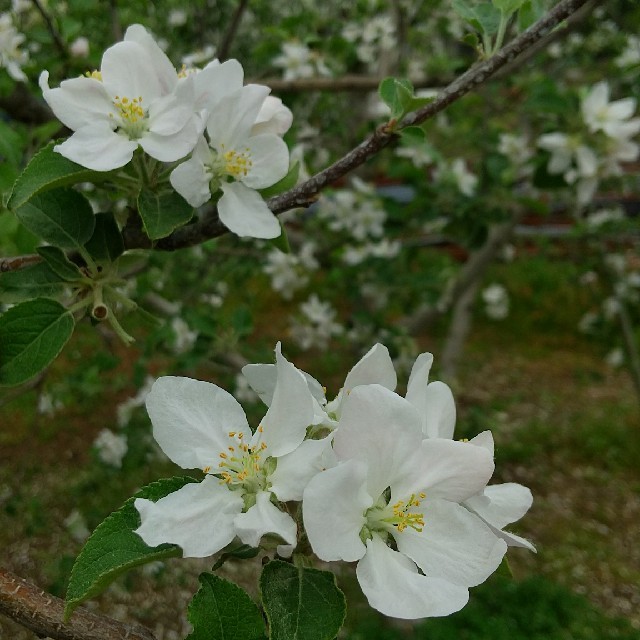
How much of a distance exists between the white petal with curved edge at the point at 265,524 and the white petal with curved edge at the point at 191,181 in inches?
14.0

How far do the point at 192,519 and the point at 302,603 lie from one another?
0.12 metres

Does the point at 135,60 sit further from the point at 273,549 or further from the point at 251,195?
the point at 273,549

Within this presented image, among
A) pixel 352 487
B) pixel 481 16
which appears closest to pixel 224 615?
pixel 352 487

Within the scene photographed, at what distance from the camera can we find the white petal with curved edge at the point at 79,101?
808 millimetres

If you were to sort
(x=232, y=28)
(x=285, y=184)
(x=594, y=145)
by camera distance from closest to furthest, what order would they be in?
(x=285, y=184) → (x=594, y=145) → (x=232, y=28)

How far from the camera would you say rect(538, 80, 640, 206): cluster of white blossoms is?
1764mm

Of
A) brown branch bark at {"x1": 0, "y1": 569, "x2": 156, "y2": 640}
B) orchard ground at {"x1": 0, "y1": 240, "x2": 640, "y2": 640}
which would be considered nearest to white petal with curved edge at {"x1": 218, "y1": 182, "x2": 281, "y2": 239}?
brown branch bark at {"x1": 0, "y1": 569, "x2": 156, "y2": 640}

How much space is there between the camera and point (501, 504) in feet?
2.39

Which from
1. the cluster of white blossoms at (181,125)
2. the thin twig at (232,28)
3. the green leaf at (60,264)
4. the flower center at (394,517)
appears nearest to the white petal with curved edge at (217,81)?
the cluster of white blossoms at (181,125)

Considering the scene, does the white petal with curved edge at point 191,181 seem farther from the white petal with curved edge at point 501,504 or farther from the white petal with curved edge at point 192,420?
the white petal with curved edge at point 501,504

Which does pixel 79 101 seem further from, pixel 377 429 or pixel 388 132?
pixel 377 429

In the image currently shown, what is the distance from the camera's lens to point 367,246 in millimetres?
2920

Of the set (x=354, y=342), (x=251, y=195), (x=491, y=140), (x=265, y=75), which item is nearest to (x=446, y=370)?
(x=354, y=342)

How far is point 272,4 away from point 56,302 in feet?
13.6
